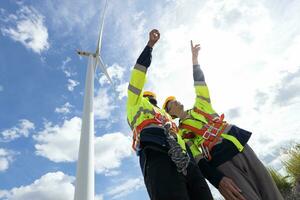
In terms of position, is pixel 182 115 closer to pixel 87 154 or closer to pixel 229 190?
pixel 229 190

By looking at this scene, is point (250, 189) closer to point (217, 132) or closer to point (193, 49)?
point (217, 132)

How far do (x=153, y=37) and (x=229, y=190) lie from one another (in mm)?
2751

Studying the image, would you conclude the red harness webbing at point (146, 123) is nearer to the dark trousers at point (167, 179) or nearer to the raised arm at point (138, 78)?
the dark trousers at point (167, 179)

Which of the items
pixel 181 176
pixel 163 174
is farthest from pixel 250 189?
pixel 163 174

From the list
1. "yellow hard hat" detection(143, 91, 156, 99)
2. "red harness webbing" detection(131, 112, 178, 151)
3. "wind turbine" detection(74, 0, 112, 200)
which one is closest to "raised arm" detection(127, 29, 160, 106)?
"red harness webbing" detection(131, 112, 178, 151)

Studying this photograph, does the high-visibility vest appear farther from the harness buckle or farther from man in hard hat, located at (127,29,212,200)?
the harness buckle

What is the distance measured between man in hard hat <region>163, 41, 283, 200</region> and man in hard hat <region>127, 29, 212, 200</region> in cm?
71

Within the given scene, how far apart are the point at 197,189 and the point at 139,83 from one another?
6.05 ft

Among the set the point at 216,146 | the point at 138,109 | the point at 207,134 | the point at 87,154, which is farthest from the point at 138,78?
the point at 87,154

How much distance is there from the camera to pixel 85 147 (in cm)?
831

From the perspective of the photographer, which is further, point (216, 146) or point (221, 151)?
point (216, 146)

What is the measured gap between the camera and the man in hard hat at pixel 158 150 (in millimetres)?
4004

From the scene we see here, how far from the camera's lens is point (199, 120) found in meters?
6.17

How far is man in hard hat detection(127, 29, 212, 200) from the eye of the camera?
4004 mm
